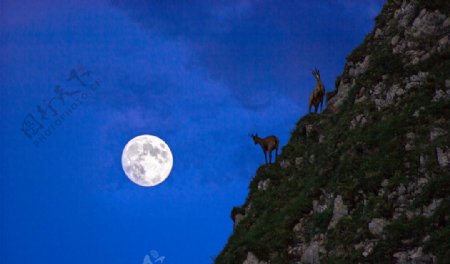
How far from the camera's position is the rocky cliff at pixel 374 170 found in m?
21.9

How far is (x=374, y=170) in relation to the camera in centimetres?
2592

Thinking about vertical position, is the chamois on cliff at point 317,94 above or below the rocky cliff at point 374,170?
above

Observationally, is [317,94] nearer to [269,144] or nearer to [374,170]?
[269,144]

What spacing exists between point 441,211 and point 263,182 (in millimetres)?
18026

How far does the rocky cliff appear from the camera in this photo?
861 inches

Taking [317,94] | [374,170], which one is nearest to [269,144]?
[317,94]

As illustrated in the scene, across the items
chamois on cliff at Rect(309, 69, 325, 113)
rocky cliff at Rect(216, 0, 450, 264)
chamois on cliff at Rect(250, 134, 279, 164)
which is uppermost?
chamois on cliff at Rect(309, 69, 325, 113)

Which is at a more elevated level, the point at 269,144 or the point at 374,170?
the point at 269,144

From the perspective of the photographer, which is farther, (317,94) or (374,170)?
(317,94)

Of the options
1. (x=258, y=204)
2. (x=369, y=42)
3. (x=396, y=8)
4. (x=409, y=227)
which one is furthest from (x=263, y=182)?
(x=409, y=227)

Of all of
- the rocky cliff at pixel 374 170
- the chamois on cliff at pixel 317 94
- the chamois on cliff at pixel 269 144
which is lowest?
the rocky cliff at pixel 374 170

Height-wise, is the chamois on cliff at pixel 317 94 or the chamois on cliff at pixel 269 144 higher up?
the chamois on cliff at pixel 317 94

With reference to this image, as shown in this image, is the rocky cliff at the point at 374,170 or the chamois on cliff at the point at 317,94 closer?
the rocky cliff at the point at 374,170

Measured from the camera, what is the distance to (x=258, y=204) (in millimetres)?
35500
